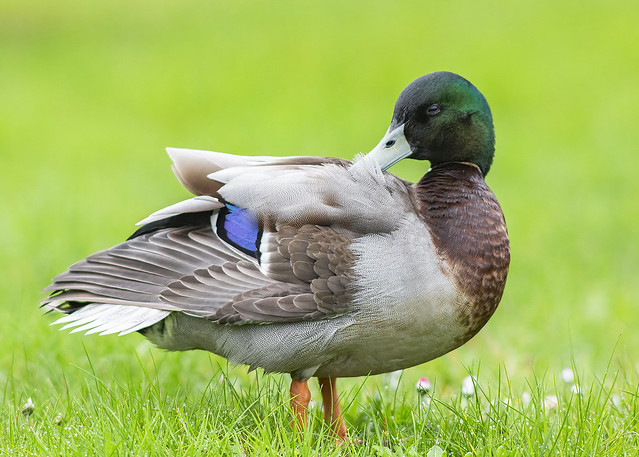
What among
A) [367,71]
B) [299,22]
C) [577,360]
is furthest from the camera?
[299,22]

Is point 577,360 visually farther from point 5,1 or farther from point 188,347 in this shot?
point 5,1

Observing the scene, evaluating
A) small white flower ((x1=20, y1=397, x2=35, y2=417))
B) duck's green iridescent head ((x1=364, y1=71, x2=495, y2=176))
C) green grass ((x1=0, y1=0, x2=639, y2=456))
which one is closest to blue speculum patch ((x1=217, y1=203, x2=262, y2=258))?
green grass ((x1=0, y1=0, x2=639, y2=456))

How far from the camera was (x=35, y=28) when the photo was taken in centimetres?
1723

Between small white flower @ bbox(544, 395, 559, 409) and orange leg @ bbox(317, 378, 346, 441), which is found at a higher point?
small white flower @ bbox(544, 395, 559, 409)

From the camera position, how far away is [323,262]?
118 inches

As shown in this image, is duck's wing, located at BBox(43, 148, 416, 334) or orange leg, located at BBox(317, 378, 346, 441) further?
orange leg, located at BBox(317, 378, 346, 441)

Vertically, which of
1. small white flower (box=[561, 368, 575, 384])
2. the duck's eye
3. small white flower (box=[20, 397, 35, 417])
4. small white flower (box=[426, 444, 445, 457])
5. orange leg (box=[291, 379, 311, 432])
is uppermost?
the duck's eye

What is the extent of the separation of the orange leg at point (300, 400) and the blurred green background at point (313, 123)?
1053mm

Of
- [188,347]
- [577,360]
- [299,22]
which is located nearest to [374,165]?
[188,347]

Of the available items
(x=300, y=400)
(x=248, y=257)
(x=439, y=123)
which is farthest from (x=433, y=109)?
(x=300, y=400)

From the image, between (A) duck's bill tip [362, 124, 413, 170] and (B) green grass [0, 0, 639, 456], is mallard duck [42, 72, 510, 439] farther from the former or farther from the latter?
(B) green grass [0, 0, 639, 456]

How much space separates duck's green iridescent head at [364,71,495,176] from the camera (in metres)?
3.31

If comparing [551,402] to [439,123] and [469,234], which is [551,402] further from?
[439,123]

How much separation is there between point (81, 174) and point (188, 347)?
21.2 feet
